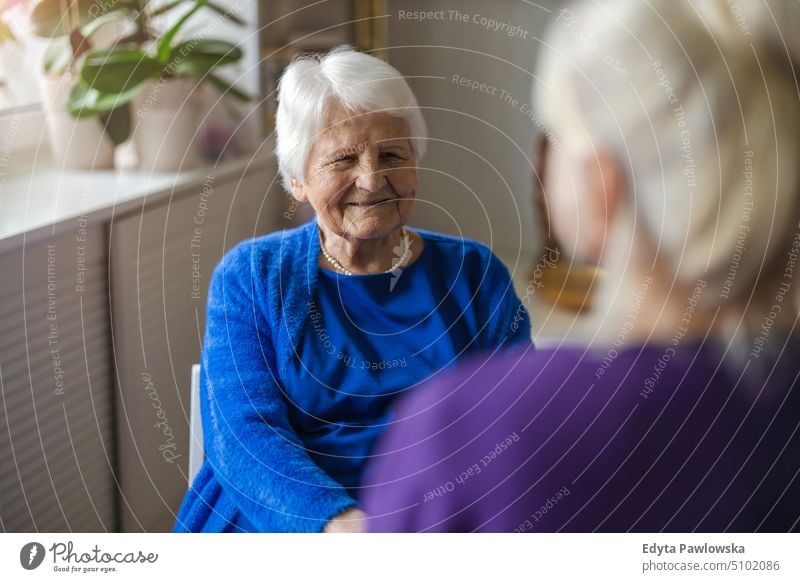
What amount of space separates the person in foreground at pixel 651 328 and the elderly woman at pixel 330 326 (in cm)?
4

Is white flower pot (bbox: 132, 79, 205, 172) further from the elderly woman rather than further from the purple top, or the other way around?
the purple top

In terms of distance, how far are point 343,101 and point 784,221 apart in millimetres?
400

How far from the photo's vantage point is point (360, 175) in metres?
0.73

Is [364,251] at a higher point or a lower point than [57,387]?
higher

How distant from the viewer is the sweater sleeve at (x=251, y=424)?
756 millimetres

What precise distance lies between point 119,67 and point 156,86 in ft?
0.15

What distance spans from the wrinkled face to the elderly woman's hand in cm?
25

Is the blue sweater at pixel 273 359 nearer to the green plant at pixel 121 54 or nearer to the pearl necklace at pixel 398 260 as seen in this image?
the pearl necklace at pixel 398 260

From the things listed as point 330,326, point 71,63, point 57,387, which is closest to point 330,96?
point 330,326

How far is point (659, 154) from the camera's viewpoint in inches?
25.2

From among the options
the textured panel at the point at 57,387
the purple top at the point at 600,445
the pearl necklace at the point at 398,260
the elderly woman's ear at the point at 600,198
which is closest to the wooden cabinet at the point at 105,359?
the textured panel at the point at 57,387

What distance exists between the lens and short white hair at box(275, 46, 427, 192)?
2.39 ft

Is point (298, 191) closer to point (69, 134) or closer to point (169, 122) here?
point (169, 122)
